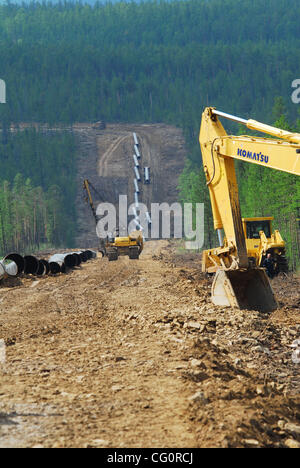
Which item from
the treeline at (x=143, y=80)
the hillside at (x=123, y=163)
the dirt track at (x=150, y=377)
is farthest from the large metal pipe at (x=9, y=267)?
the treeline at (x=143, y=80)

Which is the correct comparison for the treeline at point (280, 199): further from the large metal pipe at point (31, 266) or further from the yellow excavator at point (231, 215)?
the yellow excavator at point (231, 215)

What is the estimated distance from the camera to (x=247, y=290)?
52.5 ft

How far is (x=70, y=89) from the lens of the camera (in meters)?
153

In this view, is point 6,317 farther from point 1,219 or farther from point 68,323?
point 1,219

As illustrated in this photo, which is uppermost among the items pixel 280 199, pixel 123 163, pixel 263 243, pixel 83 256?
pixel 123 163

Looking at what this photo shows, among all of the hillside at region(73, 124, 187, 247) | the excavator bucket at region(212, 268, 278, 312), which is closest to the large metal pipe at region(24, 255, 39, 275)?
the excavator bucket at region(212, 268, 278, 312)

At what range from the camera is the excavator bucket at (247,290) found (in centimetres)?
1570

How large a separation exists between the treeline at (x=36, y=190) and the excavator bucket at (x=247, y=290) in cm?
6367

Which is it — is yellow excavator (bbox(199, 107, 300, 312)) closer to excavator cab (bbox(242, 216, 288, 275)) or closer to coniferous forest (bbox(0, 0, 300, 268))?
excavator cab (bbox(242, 216, 288, 275))

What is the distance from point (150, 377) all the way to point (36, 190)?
85.7m

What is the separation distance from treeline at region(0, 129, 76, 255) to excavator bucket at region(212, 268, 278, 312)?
63.7m

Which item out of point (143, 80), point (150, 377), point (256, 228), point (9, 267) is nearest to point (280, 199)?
point (256, 228)

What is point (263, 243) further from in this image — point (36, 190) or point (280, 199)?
point (36, 190)

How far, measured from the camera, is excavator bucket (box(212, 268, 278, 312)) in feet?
51.5
